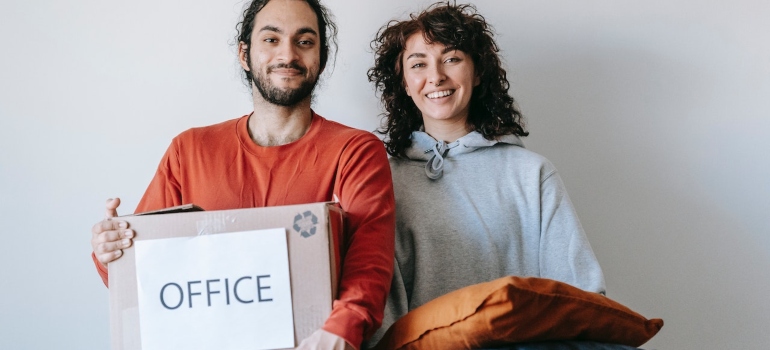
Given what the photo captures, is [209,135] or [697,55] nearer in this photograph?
[209,135]

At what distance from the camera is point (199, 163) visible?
158 centimetres

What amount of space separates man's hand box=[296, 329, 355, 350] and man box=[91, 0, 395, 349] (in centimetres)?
18

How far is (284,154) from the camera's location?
158cm

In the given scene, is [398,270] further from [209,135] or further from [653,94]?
[653,94]

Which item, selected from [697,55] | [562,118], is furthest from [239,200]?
[697,55]

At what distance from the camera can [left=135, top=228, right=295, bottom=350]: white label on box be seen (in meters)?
1.22

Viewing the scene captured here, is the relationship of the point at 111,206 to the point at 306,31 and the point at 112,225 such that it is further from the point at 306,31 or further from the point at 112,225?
the point at 306,31

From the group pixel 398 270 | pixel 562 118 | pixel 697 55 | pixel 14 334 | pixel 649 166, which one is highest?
pixel 697 55

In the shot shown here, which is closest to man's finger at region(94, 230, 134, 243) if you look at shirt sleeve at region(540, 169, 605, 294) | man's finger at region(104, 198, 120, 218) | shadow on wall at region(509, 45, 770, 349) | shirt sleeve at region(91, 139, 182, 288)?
man's finger at region(104, 198, 120, 218)

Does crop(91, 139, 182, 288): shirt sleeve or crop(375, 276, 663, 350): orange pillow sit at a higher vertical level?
crop(91, 139, 182, 288): shirt sleeve

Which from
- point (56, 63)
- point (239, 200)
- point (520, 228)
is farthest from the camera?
point (56, 63)

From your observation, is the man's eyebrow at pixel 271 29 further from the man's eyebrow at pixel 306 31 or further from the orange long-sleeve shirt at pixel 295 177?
the orange long-sleeve shirt at pixel 295 177

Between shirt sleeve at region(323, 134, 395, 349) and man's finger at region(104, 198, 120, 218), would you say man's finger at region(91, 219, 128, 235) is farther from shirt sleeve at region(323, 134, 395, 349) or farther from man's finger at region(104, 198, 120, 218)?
shirt sleeve at region(323, 134, 395, 349)

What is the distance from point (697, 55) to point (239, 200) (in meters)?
1.27
